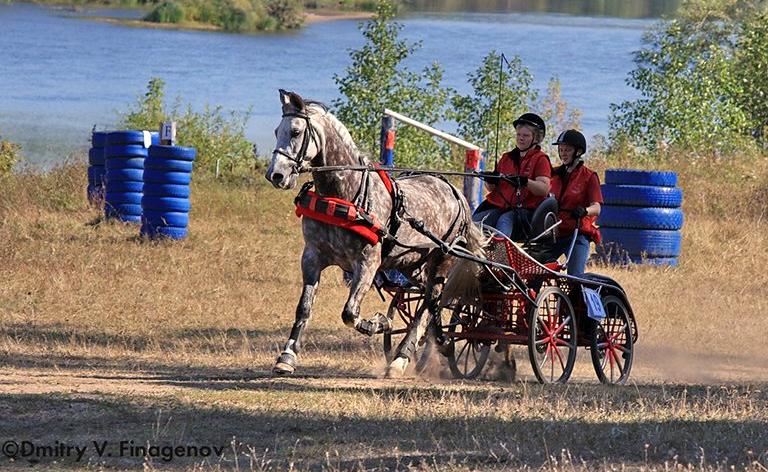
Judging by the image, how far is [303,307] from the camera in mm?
9977

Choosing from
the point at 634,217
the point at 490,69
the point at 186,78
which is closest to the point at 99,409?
the point at 634,217

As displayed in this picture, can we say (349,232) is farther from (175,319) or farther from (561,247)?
(175,319)

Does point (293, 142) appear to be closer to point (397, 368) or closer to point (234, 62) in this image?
point (397, 368)

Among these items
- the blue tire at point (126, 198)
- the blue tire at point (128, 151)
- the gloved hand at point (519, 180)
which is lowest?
the blue tire at point (126, 198)

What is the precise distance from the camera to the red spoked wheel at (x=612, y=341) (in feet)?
35.7

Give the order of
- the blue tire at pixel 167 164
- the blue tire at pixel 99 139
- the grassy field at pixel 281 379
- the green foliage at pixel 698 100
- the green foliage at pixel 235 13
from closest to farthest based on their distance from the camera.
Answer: the grassy field at pixel 281 379 < the blue tire at pixel 167 164 < the blue tire at pixel 99 139 < the green foliage at pixel 698 100 < the green foliage at pixel 235 13

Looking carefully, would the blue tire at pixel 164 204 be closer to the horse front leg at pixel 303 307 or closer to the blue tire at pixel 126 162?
the blue tire at pixel 126 162

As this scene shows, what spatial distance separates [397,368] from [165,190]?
26.2 feet

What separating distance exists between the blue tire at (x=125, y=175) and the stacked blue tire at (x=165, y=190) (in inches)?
51.0

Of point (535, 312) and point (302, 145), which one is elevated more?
point (302, 145)

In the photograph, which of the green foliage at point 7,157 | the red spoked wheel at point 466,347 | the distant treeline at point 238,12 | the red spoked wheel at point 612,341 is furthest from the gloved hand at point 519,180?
the distant treeline at point 238,12

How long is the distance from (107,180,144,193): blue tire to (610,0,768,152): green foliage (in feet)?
32.9

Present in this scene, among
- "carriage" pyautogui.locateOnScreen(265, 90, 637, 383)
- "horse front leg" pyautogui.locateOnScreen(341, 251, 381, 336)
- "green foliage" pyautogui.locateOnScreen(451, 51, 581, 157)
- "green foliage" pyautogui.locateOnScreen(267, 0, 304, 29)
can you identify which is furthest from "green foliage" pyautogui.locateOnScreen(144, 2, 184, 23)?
"horse front leg" pyautogui.locateOnScreen(341, 251, 381, 336)

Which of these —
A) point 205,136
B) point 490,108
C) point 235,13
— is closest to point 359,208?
point 490,108
